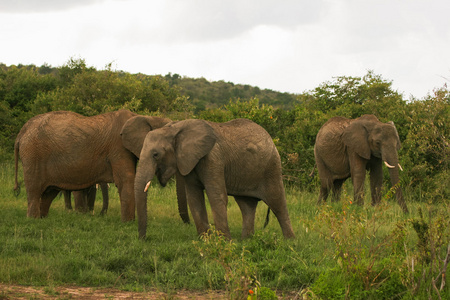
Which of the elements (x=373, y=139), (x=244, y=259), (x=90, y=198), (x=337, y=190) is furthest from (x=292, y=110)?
(x=244, y=259)

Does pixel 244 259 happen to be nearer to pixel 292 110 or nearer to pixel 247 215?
Result: pixel 247 215

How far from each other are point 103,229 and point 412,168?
8.96 meters

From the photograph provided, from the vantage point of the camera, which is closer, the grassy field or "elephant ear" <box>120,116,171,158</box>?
the grassy field

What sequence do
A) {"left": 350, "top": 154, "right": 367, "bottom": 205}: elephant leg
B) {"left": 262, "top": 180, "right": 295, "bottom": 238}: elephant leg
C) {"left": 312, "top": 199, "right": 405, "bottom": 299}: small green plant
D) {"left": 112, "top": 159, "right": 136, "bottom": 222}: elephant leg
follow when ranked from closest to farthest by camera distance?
{"left": 312, "top": 199, "right": 405, "bottom": 299}: small green plant < {"left": 262, "top": 180, "right": 295, "bottom": 238}: elephant leg < {"left": 112, "top": 159, "right": 136, "bottom": 222}: elephant leg < {"left": 350, "top": 154, "right": 367, "bottom": 205}: elephant leg

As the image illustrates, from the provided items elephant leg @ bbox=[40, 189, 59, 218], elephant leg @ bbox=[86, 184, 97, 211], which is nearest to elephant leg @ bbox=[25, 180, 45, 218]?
elephant leg @ bbox=[40, 189, 59, 218]

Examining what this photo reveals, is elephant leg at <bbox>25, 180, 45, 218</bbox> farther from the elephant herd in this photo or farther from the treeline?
the treeline

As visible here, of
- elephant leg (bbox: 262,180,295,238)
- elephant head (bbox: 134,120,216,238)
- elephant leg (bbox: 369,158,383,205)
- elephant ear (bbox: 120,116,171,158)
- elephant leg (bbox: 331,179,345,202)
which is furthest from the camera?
elephant leg (bbox: 331,179,345,202)

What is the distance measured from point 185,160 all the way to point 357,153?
601cm

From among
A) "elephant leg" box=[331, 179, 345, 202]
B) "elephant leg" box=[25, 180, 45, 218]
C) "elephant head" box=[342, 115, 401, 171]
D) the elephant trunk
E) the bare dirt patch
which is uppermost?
"elephant head" box=[342, 115, 401, 171]

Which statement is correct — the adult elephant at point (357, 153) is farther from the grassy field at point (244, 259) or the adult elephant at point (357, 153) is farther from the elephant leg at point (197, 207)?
the elephant leg at point (197, 207)

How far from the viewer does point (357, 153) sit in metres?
13.5

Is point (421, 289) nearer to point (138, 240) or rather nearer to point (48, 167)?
point (138, 240)

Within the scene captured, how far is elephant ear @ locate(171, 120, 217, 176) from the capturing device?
28.6 ft

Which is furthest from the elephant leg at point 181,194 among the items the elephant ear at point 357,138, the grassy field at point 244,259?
the elephant ear at point 357,138
